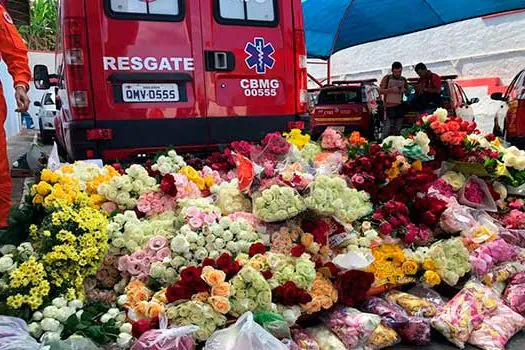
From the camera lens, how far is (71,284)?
2576 millimetres

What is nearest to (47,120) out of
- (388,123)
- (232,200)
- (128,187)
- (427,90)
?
(388,123)

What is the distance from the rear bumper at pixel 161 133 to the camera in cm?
438

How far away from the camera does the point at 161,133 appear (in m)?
4.61

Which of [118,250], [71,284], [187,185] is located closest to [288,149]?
[187,185]

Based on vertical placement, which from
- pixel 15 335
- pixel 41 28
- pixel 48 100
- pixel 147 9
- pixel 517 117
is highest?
pixel 41 28

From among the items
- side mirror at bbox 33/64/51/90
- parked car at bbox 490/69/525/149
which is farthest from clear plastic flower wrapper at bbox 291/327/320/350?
parked car at bbox 490/69/525/149

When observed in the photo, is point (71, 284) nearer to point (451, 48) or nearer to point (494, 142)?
point (494, 142)

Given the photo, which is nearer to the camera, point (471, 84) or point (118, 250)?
point (118, 250)

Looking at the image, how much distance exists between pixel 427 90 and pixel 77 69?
804cm

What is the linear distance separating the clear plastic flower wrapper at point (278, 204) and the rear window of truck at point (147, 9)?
7.53 feet

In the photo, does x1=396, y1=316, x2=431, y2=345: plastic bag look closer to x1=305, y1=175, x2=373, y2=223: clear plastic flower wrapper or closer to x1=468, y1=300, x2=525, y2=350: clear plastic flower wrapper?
x1=468, y1=300, x2=525, y2=350: clear plastic flower wrapper

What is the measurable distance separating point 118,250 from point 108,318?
0.50 m

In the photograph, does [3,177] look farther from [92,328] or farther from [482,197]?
[482,197]

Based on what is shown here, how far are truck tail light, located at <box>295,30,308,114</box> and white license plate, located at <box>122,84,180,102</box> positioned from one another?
129cm
